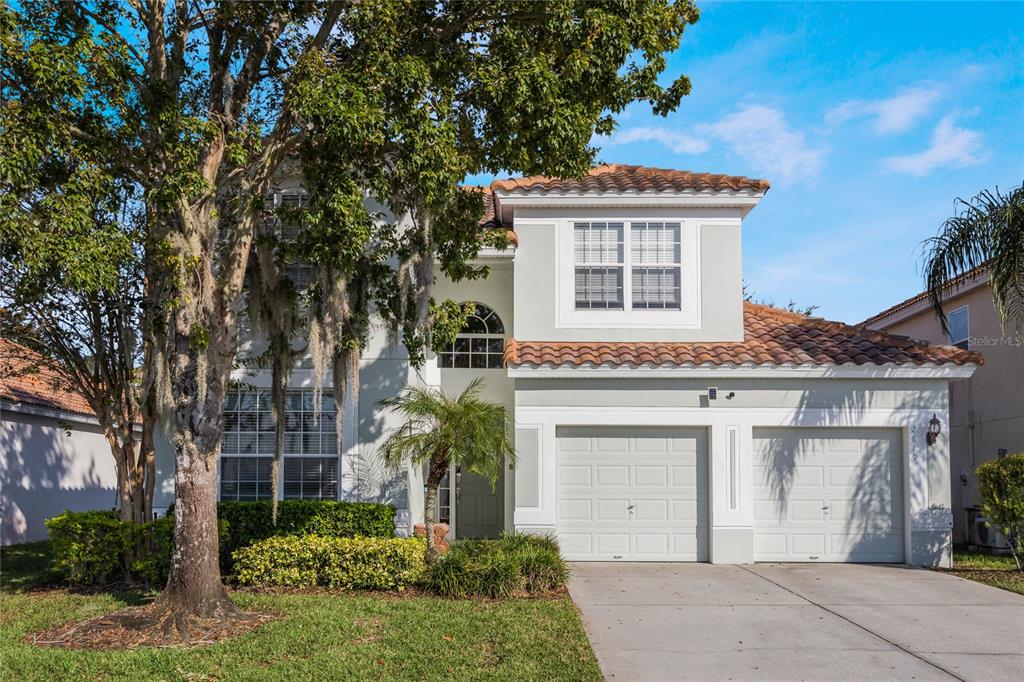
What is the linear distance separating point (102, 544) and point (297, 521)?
8.47 ft

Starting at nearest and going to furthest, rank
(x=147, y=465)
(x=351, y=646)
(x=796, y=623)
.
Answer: (x=351, y=646)
(x=796, y=623)
(x=147, y=465)

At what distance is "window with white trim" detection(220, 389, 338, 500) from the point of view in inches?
521

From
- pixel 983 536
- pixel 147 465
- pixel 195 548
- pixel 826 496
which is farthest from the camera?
pixel 983 536

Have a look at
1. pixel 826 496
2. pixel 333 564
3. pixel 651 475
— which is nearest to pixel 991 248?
pixel 826 496

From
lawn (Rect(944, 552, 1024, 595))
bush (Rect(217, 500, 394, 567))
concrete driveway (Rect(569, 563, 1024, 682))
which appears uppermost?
bush (Rect(217, 500, 394, 567))

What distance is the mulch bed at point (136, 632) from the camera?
8.51m

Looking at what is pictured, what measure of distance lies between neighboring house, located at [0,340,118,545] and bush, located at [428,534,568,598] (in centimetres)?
886

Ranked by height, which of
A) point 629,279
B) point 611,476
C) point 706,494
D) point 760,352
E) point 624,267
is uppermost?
point 624,267

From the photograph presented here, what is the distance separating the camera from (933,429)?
13.4m

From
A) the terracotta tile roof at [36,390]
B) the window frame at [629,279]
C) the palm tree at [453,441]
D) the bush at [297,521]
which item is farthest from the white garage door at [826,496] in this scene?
the terracotta tile roof at [36,390]

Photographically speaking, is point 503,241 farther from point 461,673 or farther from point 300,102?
point 461,673

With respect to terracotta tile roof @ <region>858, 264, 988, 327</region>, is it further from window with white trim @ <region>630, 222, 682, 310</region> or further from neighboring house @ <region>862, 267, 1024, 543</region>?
window with white trim @ <region>630, 222, 682, 310</region>

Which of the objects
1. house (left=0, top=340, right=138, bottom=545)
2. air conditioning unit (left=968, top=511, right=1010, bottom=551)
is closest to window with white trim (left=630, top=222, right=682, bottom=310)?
air conditioning unit (left=968, top=511, right=1010, bottom=551)

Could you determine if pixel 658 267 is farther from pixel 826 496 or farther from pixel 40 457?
pixel 40 457
